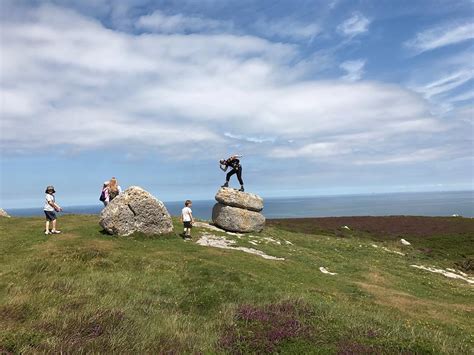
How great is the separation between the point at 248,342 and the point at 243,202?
94.6 ft

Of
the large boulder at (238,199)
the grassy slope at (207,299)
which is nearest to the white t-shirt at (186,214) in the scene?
the grassy slope at (207,299)

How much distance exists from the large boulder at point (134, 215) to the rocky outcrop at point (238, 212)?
344 inches

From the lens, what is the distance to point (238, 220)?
39156 millimetres

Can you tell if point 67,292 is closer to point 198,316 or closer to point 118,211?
point 198,316

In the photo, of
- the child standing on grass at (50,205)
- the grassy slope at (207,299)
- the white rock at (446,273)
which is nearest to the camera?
the grassy slope at (207,299)

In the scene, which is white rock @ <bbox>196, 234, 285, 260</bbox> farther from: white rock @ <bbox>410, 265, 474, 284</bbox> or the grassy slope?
white rock @ <bbox>410, 265, 474, 284</bbox>

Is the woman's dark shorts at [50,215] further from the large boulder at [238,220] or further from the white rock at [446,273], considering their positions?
the white rock at [446,273]

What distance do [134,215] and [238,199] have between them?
12.3 metres

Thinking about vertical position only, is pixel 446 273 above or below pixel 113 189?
below

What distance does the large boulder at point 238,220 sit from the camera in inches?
1542

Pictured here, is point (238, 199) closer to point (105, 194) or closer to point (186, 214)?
point (186, 214)

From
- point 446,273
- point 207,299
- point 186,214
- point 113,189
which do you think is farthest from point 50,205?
point 446,273

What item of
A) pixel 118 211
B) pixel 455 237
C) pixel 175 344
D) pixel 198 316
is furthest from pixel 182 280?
pixel 455 237

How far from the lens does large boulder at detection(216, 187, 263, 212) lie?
39.6 m
